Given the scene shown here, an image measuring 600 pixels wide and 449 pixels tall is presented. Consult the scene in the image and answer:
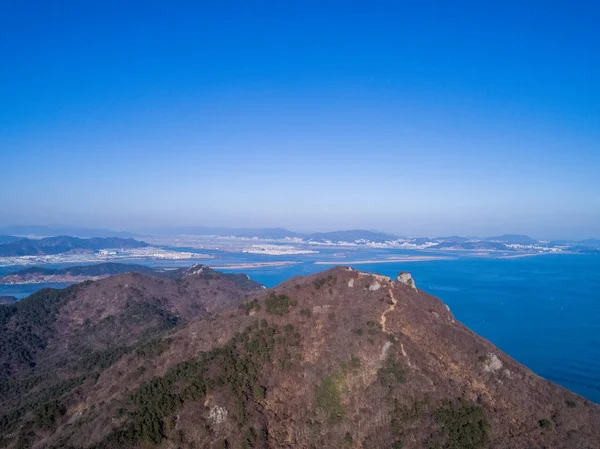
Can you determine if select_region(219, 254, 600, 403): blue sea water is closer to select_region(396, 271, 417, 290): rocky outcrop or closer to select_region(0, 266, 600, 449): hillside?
select_region(396, 271, 417, 290): rocky outcrop

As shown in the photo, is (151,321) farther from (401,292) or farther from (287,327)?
(401,292)

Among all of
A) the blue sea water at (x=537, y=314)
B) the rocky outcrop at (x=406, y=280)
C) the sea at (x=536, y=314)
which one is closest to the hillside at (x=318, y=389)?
the rocky outcrop at (x=406, y=280)

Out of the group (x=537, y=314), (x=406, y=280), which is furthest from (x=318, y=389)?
(x=537, y=314)

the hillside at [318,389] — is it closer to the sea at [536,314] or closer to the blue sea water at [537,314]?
the sea at [536,314]

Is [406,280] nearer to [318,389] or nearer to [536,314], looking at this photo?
[318,389]

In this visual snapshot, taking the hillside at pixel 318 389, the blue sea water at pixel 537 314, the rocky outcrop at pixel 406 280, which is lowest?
the blue sea water at pixel 537 314

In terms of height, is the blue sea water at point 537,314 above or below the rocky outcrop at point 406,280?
below

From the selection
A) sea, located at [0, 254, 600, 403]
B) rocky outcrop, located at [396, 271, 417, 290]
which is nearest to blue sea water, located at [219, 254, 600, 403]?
sea, located at [0, 254, 600, 403]
